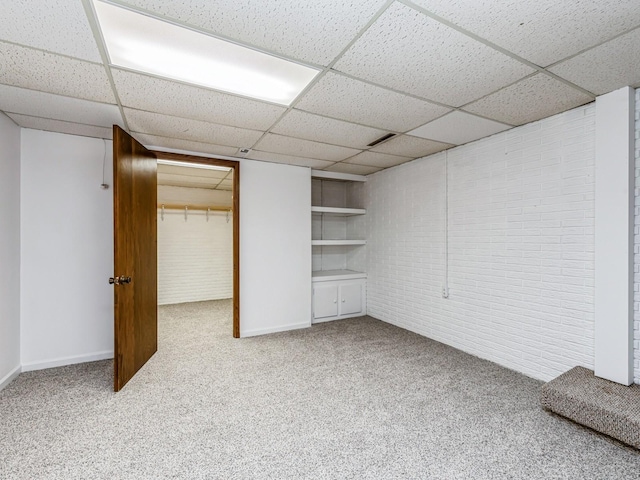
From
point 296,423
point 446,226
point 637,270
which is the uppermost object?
point 446,226

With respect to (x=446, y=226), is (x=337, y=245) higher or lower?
lower

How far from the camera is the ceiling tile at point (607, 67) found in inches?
67.7

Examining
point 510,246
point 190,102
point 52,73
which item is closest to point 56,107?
point 52,73

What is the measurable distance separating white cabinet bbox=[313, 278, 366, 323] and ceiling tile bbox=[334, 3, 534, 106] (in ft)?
10.3

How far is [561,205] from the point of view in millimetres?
2646

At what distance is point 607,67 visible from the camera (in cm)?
194

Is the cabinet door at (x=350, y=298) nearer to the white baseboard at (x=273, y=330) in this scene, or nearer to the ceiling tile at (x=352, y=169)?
the white baseboard at (x=273, y=330)

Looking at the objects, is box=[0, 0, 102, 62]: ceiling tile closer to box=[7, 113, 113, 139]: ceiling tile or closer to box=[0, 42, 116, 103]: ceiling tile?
box=[0, 42, 116, 103]: ceiling tile

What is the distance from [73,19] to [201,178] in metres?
3.95

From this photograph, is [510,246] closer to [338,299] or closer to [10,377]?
[338,299]

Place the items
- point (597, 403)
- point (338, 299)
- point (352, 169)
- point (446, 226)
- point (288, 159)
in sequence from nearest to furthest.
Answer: point (597, 403) → point (446, 226) → point (288, 159) → point (352, 169) → point (338, 299)

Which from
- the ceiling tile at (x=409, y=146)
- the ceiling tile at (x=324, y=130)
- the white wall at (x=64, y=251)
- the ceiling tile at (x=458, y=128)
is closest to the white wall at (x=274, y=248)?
the ceiling tile at (x=324, y=130)

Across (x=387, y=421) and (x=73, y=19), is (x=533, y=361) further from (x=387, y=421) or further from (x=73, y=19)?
(x=73, y=19)

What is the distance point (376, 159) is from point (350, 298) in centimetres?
220
